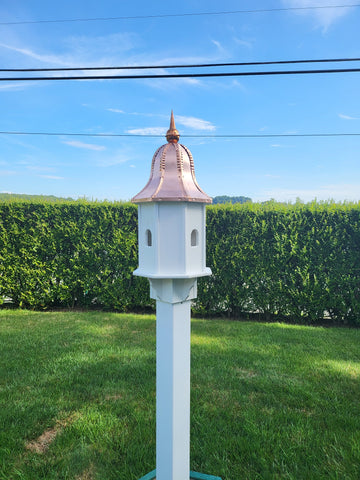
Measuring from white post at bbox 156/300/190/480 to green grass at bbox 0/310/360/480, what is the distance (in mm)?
654

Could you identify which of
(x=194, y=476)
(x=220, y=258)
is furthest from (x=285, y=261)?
(x=194, y=476)

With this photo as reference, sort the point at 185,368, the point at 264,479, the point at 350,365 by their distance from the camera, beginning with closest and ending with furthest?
1. the point at 185,368
2. the point at 264,479
3. the point at 350,365

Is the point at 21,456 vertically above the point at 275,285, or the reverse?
the point at 275,285

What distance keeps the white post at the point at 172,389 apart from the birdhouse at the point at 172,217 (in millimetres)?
254

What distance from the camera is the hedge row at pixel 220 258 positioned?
740cm

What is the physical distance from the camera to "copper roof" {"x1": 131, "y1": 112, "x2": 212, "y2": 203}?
2.07 metres

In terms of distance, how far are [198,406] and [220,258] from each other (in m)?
4.38

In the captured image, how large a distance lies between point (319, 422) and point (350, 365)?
185 centimetres

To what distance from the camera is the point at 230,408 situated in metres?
3.59

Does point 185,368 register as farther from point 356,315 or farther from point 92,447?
point 356,315

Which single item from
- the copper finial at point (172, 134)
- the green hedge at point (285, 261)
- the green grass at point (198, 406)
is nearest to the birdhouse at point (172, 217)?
the copper finial at point (172, 134)

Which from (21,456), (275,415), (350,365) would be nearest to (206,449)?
(275,415)

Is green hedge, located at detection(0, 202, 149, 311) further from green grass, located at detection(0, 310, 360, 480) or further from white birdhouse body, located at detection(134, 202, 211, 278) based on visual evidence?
white birdhouse body, located at detection(134, 202, 211, 278)

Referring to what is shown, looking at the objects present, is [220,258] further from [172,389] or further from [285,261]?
[172,389]
